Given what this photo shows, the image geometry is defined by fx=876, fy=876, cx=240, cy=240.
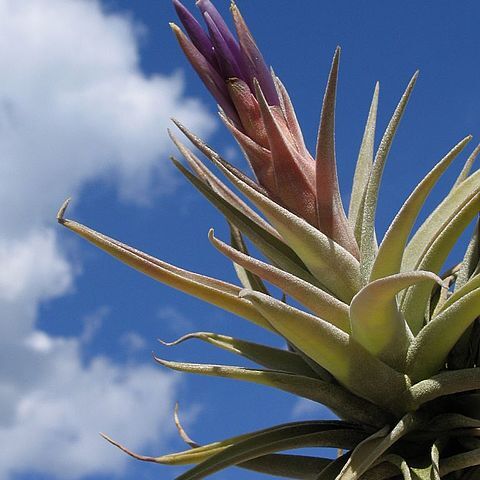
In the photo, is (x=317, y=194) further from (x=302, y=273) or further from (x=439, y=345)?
(x=439, y=345)

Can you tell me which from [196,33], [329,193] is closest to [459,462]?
[329,193]

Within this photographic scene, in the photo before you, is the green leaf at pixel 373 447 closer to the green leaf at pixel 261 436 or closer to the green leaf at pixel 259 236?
the green leaf at pixel 261 436

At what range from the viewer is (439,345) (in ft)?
6.76

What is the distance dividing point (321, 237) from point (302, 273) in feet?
0.63

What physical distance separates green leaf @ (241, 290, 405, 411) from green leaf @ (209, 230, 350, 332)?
0.05 metres

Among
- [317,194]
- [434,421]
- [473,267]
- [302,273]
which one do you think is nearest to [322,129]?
[317,194]

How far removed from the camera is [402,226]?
1964 millimetres

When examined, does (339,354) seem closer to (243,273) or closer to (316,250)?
(316,250)

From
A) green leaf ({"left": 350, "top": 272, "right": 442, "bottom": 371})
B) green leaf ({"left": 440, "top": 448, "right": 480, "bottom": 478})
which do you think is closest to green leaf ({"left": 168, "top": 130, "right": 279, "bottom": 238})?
green leaf ({"left": 350, "top": 272, "right": 442, "bottom": 371})

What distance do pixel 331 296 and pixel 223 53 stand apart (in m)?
0.75

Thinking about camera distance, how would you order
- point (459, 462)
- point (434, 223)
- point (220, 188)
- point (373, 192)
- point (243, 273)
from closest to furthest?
point (459, 462)
point (373, 192)
point (434, 223)
point (220, 188)
point (243, 273)

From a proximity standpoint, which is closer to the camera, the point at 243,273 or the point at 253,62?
the point at 253,62

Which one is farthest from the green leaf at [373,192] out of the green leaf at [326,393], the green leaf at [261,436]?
the green leaf at [261,436]

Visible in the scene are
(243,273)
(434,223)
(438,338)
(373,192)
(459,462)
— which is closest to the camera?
(459,462)
